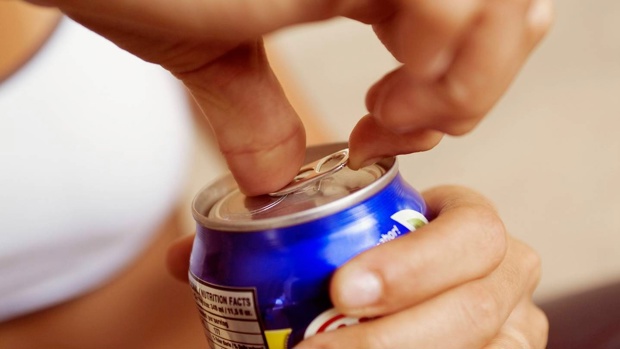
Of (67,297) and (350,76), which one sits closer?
(67,297)

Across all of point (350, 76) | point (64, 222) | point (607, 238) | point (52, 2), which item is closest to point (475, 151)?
point (607, 238)

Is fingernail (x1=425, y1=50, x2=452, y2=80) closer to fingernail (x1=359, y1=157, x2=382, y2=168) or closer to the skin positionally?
the skin

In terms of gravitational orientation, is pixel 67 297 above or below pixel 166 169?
below

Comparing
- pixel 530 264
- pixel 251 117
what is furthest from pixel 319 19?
pixel 530 264

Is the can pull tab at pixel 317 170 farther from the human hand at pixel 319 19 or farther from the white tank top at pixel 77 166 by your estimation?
the white tank top at pixel 77 166

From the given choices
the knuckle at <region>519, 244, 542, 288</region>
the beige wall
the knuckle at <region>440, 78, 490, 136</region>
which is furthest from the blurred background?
the knuckle at <region>440, 78, 490, 136</region>

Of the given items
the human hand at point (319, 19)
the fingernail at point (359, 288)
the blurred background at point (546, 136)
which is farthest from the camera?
the blurred background at point (546, 136)

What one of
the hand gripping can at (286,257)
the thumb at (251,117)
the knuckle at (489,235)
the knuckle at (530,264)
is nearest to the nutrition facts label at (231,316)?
the hand gripping can at (286,257)

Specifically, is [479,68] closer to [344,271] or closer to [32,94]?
[344,271]
